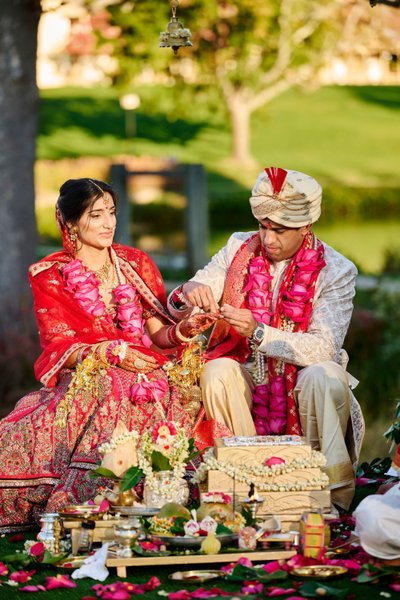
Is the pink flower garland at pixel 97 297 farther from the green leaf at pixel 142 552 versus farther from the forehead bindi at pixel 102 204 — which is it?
the green leaf at pixel 142 552

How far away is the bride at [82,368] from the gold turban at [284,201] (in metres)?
0.60

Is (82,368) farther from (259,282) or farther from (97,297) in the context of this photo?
(259,282)

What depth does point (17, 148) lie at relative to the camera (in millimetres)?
12281

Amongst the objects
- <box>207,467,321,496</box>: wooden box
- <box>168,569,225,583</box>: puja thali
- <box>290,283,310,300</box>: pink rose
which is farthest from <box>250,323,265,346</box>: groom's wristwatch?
<box>168,569,225,583</box>: puja thali

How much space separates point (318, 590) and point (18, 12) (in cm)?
828

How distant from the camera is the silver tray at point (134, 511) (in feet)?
18.5

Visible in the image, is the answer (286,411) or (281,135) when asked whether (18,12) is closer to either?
(286,411)

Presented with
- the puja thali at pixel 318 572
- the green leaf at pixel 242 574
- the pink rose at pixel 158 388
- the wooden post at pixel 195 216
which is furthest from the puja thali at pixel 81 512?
the wooden post at pixel 195 216

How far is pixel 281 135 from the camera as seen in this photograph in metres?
39.2

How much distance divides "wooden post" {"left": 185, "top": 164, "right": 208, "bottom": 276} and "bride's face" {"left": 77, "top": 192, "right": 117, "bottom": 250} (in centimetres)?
939

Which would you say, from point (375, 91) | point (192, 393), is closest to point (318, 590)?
point (192, 393)

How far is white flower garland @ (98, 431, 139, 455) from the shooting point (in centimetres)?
570

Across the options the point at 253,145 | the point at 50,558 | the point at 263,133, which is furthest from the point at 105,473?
the point at 263,133

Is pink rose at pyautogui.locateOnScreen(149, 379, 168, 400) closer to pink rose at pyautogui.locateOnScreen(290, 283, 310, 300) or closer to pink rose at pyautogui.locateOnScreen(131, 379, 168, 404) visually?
pink rose at pyautogui.locateOnScreen(131, 379, 168, 404)
